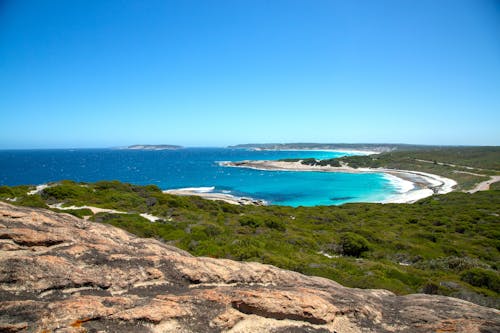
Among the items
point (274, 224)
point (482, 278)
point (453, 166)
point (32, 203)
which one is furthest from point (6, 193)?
point (453, 166)

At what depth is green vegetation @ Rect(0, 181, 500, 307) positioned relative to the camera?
38.6ft

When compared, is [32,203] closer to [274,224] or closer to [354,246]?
[274,224]

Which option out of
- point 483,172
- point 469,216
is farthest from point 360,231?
point 483,172

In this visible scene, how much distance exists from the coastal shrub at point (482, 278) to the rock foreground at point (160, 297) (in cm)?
818

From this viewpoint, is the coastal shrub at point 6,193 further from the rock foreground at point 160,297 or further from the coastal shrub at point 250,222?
the rock foreground at point 160,297

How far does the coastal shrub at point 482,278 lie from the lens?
11.8 m

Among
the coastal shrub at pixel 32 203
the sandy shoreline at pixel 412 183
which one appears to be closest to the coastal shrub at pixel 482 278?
the coastal shrub at pixel 32 203

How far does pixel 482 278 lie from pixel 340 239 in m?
9.15

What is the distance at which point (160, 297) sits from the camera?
193 inches

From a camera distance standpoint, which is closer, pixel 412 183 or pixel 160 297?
pixel 160 297

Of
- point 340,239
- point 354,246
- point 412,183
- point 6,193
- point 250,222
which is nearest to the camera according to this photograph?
point 354,246

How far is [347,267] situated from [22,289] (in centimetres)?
1241

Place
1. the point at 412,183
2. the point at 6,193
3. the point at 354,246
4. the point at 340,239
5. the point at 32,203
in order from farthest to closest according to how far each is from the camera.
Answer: the point at 412,183 < the point at 6,193 < the point at 340,239 < the point at 32,203 < the point at 354,246

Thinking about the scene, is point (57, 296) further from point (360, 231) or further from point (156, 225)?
point (360, 231)
